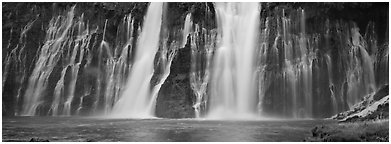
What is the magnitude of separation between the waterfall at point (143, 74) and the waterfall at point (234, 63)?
7.29 meters

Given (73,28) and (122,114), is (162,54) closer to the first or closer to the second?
(122,114)

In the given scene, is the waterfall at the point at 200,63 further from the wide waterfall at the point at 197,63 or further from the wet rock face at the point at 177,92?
the wet rock face at the point at 177,92

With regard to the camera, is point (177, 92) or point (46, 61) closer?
point (177, 92)

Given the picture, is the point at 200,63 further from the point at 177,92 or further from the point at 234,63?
the point at 177,92

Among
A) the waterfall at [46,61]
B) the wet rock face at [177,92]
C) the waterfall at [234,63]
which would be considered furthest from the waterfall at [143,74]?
the waterfall at [46,61]

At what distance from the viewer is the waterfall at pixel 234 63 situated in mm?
47438

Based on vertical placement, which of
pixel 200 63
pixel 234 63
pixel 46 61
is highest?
pixel 46 61

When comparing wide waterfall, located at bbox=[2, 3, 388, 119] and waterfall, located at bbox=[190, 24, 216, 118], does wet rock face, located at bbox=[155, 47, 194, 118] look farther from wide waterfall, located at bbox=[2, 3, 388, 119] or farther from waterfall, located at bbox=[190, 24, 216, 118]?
waterfall, located at bbox=[190, 24, 216, 118]

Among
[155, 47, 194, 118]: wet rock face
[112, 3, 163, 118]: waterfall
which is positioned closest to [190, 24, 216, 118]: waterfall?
[155, 47, 194, 118]: wet rock face

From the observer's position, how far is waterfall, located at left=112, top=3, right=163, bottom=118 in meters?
49.8

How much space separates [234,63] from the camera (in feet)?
165

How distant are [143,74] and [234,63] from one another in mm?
11084

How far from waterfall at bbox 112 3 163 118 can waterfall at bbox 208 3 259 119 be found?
729 cm

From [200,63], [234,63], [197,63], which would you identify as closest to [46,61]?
[197,63]
